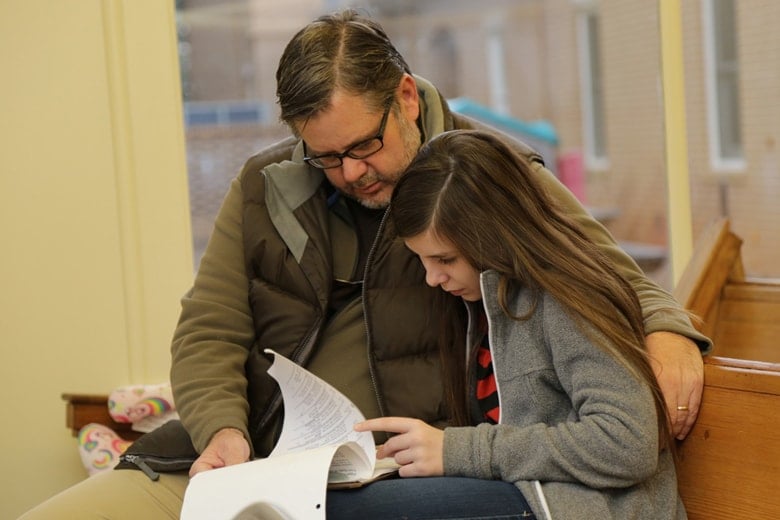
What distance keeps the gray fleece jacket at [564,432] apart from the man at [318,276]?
304mm

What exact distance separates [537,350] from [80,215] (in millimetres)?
1635

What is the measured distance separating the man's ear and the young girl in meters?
0.32

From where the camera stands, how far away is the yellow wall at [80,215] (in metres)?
2.85

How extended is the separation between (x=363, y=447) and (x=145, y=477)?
21.1 inches

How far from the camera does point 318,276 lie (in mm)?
2186

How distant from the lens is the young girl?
161 centimetres

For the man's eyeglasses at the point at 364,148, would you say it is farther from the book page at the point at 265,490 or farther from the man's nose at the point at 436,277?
the book page at the point at 265,490

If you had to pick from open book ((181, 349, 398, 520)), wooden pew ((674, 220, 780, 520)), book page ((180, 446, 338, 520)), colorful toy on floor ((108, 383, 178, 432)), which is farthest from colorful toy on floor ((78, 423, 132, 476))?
wooden pew ((674, 220, 780, 520))

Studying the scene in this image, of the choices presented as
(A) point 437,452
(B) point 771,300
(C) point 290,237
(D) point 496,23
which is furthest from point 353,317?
(D) point 496,23

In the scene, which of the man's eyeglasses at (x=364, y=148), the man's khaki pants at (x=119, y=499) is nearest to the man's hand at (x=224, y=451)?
the man's khaki pants at (x=119, y=499)

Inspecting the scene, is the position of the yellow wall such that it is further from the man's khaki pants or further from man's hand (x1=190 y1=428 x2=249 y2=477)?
man's hand (x1=190 y1=428 x2=249 y2=477)

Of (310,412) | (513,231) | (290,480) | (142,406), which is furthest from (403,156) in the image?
(142,406)

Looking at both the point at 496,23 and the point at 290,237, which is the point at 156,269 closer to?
the point at 290,237

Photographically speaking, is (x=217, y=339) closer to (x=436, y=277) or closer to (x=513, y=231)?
(x=436, y=277)
